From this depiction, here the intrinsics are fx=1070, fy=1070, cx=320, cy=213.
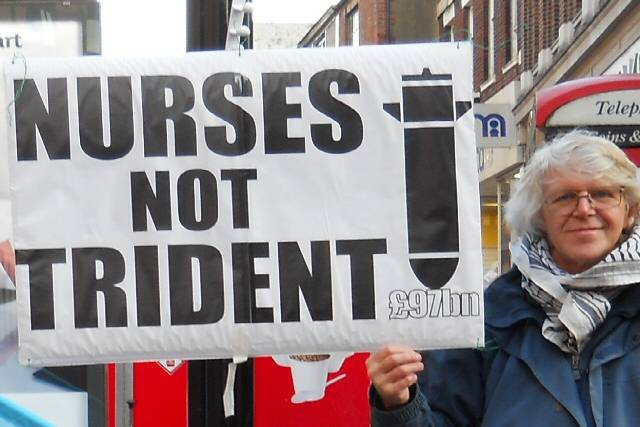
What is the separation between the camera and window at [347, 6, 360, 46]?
1405 inches

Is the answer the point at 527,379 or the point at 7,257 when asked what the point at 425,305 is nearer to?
the point at 527,379

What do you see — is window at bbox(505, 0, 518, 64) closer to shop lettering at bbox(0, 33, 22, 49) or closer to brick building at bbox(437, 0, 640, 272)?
brick building at bbox(437, 0, 640, 272)

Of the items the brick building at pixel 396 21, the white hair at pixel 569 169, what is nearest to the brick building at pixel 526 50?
the brick building at pixel 396 21

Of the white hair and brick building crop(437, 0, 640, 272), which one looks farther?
brick building crop(437, 0, 640, 272)

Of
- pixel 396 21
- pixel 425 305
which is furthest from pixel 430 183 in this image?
pixel 396 21

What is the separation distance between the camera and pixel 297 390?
149 inches

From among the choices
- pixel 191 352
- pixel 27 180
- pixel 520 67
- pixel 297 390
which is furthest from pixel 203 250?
pixel 520 67

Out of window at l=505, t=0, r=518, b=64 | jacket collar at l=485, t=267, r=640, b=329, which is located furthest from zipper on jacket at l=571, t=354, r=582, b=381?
window at l=505, t=0, r=518, b=64

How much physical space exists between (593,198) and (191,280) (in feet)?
3.01

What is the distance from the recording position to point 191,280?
2.43 m

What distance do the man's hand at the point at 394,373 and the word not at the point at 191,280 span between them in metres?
0.16

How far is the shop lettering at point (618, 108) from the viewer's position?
959 cm

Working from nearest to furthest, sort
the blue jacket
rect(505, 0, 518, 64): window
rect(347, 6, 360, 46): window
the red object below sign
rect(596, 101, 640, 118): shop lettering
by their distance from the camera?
the blue jacket → the red object below sign → rect(596, 101, 640, 118): shop lettering → rect(505, 0, 518, 64): window → rect(347, 6, 360, 46): window

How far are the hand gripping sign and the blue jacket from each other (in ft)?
0.25
